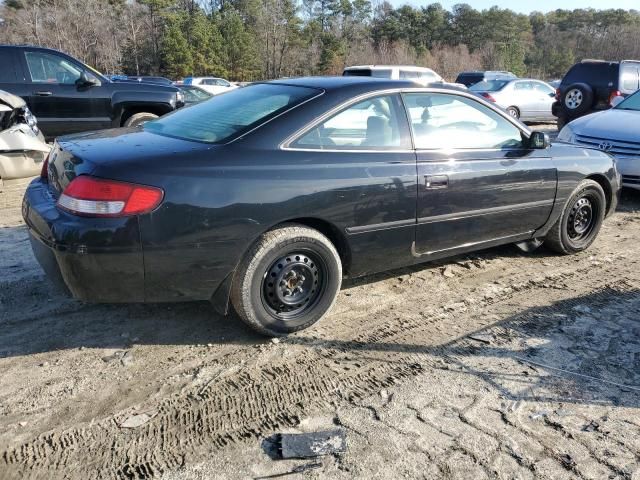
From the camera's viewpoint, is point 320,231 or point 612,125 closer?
point 320,231

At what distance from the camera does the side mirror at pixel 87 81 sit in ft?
28.4

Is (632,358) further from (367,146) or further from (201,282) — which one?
(201,282)

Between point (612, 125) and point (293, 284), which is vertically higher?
point (612, 125)

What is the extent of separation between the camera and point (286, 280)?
11.0 feet

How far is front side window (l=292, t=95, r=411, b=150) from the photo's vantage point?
11.1ft

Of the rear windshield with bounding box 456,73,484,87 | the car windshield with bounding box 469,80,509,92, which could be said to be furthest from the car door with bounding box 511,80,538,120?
the rear windshield with bounding box 456,73,484,87

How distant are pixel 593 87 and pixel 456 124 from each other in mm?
10068

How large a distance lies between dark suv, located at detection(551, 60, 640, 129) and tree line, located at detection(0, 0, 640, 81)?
3458 cm

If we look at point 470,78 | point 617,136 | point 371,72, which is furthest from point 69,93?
point 470,78

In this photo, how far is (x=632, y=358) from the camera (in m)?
3.24

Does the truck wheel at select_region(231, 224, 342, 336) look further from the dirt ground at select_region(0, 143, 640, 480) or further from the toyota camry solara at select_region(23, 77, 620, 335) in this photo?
the dirt ground at select_region(0, 143, 640, 480)

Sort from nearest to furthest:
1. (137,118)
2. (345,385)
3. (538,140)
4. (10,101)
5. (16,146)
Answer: (345,385)
(538,140)
(16,146)
(10,101)
(137,118)

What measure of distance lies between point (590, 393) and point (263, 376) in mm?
1788

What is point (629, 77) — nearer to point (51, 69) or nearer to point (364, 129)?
point (364, 129)
